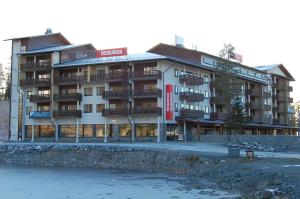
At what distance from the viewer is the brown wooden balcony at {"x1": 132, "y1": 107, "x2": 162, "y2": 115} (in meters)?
84.1

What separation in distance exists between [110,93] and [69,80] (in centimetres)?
1036

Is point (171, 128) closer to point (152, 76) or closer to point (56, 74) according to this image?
point (152, 76)

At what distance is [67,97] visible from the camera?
93.4 m

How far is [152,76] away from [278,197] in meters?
61.5

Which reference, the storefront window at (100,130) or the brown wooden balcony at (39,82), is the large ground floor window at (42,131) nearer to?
the brown wooden balcony at (39,82)

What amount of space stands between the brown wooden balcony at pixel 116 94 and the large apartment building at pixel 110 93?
178 millimetres

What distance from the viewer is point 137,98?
8719cm

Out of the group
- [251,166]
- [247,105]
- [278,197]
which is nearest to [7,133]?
[247,105]

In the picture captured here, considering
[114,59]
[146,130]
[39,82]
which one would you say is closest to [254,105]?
[146,130]

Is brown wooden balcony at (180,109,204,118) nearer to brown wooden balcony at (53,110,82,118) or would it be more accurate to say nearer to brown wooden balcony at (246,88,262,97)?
brown wooden balcony at (53,110,82,118)

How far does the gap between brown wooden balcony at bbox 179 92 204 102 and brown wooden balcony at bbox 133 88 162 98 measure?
19.7 ft

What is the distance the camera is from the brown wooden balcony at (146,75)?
279ft

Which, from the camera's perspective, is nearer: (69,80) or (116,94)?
(116,94)

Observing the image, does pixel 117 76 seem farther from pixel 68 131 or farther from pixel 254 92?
pixel 254 92
